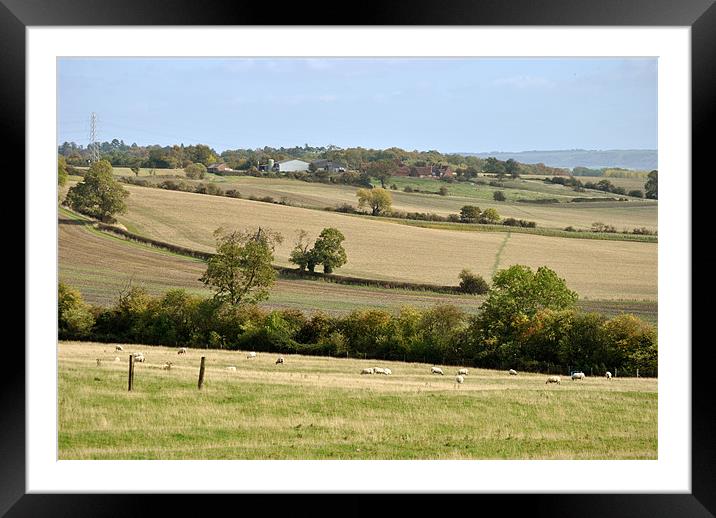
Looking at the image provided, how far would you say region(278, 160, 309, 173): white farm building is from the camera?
21.3 feet

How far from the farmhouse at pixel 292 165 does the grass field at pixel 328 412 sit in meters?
1.60

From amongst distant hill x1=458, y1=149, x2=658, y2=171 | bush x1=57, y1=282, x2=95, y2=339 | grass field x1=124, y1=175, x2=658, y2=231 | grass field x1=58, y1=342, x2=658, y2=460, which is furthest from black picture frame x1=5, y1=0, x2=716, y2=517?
grass field x1=124, y1=175, x2=658, y2=231

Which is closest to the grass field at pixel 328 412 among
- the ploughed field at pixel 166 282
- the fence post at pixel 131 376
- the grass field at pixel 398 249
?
the fence post at pixel 131 376

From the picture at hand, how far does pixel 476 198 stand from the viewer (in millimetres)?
6496

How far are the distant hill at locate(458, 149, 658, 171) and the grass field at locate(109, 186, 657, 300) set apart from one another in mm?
646

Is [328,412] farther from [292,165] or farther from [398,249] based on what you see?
[292,165]

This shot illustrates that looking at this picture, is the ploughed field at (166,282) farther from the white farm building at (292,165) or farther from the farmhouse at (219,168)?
the white farm building at (292,165)
